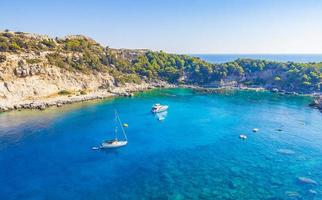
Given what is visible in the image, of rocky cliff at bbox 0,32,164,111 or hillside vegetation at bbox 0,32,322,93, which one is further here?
hillside vegetation at bbox 0,32,322,93

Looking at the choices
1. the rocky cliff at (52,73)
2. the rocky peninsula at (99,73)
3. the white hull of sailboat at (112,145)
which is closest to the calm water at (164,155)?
the white hull of sailboat at (112,145)

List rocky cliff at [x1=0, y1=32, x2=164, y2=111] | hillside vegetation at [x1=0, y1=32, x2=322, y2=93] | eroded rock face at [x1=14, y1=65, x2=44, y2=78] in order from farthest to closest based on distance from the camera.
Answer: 1. hillside vegetation at [x1=0, y1=32, x2=322, y2=93]
2. eroded rock face at [x1=14, y1=65, x2=44, y2=78]
3. rocky cliff at [x1=0, y1=32, x2=164, y2=111]

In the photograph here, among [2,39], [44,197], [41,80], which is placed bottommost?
[44,197]

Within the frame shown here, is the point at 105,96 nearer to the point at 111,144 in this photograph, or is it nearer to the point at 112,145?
the point at 111,144

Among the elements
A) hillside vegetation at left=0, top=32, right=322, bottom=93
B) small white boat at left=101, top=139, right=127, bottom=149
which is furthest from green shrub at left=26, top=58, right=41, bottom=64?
small white boat at left=101, top=139, right=127, bottom=149

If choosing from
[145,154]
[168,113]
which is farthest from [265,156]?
[168,113]

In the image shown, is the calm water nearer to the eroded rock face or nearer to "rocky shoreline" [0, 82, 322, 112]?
"rocky shoreline" [0, 82, 322, 112]

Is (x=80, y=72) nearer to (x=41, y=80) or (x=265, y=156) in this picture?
(x=41, y=80)
